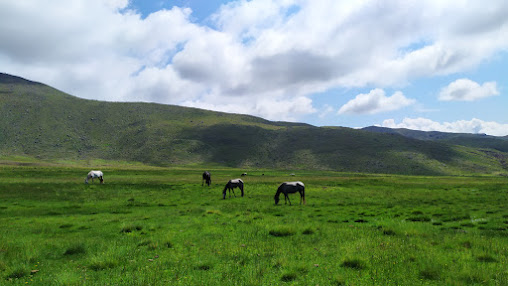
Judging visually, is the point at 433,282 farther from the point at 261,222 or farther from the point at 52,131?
the point at 52,131

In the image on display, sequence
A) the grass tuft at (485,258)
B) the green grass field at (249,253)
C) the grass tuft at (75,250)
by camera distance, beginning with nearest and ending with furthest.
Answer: the green grass field at (249,253)
the grass tuft at (485,258)
the grass tuft at (75,250)

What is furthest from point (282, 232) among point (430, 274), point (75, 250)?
point (75, 250)

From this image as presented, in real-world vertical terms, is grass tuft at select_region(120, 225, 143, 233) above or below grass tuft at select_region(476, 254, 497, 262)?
below

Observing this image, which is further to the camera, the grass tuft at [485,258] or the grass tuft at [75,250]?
the grass tuft at [75,250]

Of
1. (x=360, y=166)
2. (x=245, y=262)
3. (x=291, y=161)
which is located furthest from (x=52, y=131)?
(x=245, y=262)

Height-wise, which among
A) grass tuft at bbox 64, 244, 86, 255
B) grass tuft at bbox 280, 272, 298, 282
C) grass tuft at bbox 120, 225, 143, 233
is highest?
grass tuft at bbox 280, 272, 298, 282

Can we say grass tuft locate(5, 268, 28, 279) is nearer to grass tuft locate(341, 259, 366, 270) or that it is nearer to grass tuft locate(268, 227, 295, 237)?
grass tuft locate(268, 227, 295, 237)

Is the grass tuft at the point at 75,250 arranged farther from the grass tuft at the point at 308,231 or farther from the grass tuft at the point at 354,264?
the grass tuft at the point at 354,264

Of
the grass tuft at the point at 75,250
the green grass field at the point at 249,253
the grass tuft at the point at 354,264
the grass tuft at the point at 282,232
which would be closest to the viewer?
the green grass field at the point at 249,253

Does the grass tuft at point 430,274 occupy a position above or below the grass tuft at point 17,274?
above

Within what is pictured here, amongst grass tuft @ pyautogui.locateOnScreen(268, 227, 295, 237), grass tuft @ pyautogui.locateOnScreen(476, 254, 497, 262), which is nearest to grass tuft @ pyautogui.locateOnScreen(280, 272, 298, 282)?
grass tuft @ pyautogui.locateOnScreen(268, 227, 295, 237)

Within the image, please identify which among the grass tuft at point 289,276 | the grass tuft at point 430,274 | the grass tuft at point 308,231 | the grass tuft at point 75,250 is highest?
the grass tuft at point 430,274

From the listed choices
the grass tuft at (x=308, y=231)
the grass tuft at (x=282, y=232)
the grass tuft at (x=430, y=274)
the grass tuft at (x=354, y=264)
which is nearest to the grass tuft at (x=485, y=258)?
the grass tuft at (x=430, y=274)

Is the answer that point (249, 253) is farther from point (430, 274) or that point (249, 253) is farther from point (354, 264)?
point (430, 274)
